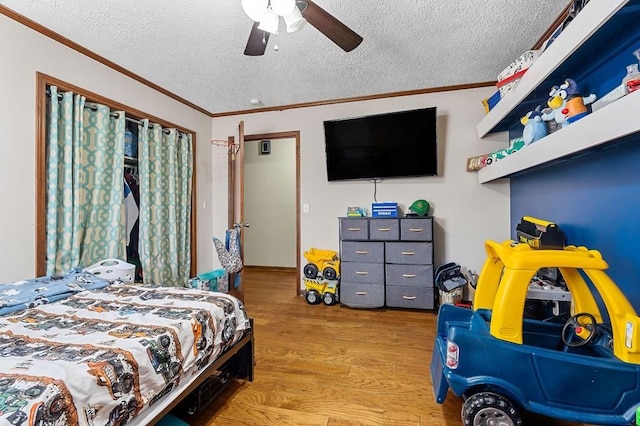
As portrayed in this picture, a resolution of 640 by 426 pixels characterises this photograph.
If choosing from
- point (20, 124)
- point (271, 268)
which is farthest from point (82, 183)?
point (271, 268)

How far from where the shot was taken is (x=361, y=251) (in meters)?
3.24

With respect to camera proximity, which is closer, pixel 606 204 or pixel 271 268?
pixel 606 204

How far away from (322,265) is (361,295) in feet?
1.91

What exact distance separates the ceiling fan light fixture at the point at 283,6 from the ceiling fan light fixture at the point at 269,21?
0.23ft

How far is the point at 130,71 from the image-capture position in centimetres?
281

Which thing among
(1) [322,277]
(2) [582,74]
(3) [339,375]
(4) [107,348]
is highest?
(2) [582,74]

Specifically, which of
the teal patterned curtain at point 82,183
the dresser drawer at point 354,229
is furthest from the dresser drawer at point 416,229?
the teal patterned curtain at point 82,183

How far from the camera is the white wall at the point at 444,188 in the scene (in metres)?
3.22

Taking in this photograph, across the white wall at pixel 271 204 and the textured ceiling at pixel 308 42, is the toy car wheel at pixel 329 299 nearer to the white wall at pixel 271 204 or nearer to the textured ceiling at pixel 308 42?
the white wall at pixel 271 204

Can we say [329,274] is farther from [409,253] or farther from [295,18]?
[295,18]

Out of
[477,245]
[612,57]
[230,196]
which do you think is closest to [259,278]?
[230,196]

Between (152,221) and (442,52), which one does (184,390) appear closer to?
(152,221)

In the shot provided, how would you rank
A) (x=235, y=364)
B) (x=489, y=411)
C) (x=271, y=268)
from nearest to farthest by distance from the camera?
(x=489, y=411)
(x=235, y=364)
(x=271, y=268)

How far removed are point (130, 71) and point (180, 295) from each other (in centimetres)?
240
